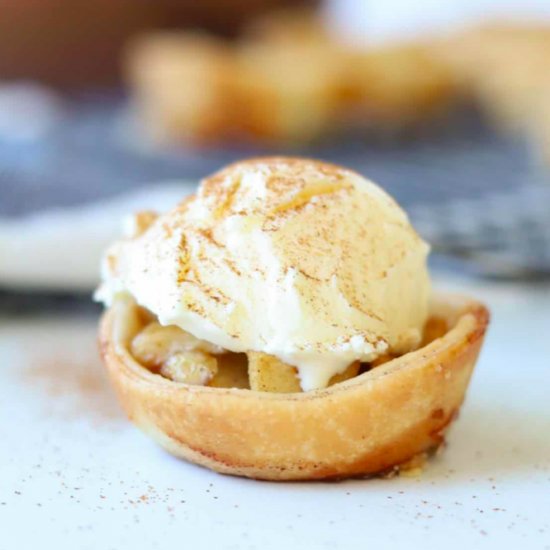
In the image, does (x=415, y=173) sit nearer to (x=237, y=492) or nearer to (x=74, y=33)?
(x=237, y=492)

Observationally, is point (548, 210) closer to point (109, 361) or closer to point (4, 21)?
point (109, 361)

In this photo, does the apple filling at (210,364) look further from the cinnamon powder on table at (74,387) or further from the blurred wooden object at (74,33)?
the blurred wooden object at (74,33)

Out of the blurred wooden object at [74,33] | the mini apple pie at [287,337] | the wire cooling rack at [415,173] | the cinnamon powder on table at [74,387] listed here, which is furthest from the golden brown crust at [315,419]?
the blurred wooden object at [74,33]

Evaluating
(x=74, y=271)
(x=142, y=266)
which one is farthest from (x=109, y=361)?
(x=74, y=271)

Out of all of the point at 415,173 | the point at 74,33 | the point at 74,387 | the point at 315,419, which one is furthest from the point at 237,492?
the point at 74,33

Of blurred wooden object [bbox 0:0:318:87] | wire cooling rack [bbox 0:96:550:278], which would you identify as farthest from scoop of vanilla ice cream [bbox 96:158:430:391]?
blurred wooden object [bbox 0:0:318:87]
